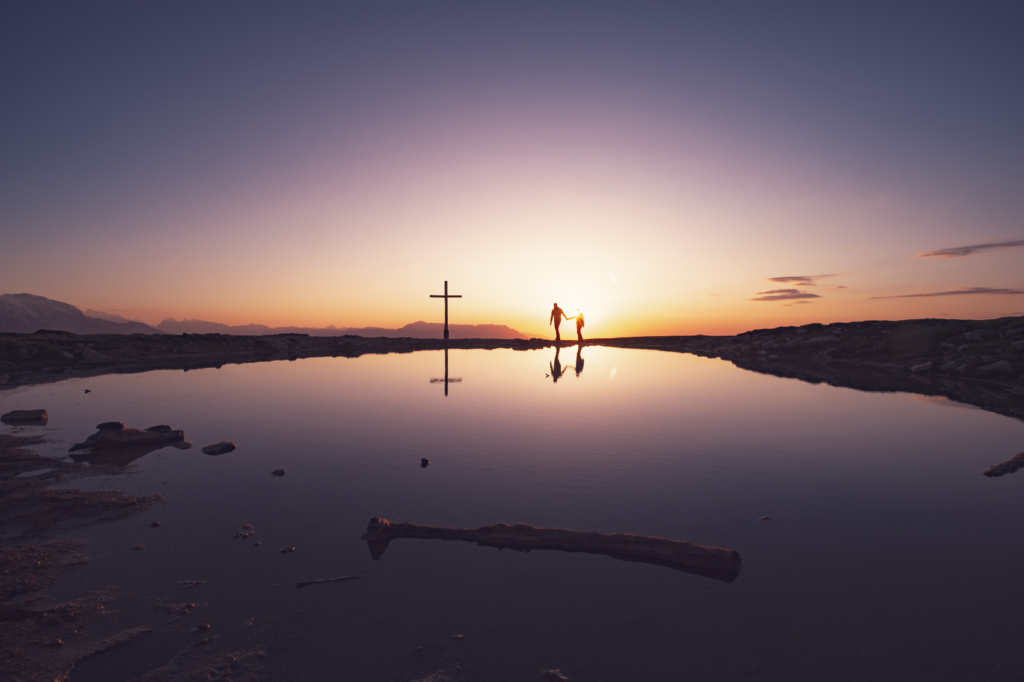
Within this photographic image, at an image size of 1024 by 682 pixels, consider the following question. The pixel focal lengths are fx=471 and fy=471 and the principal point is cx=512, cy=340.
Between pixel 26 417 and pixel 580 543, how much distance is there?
66.0 feet

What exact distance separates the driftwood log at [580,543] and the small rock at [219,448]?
24.5 ft

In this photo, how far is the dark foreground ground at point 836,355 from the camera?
27141mm

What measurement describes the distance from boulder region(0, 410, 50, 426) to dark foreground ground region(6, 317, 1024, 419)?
37.8ft

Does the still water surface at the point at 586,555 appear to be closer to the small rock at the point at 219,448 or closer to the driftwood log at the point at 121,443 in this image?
the small rock at the point at 219,448

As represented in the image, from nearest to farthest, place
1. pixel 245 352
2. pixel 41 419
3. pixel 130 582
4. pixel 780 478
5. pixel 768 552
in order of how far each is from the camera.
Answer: pixel 130 582
pixel 768 552
pixel 780 478
pixel 41 419
pixel 245 352

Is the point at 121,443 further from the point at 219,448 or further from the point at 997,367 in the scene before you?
the point at 997,367

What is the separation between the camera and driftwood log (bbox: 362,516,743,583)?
22.1ft

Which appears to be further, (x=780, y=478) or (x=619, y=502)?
(x=780, y=478)

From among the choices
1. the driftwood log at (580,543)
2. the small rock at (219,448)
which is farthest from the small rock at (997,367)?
the small rock at (219,448)

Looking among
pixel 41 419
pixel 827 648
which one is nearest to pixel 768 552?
pixel 827 648

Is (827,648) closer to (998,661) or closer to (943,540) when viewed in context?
(998,661)

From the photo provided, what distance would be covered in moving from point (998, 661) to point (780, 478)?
18.8 feet

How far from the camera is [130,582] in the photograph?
21.0ft

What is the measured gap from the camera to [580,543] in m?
7.26
